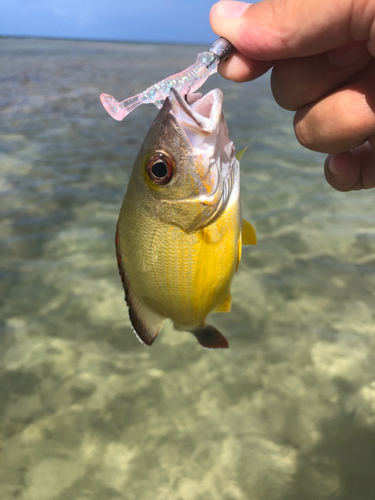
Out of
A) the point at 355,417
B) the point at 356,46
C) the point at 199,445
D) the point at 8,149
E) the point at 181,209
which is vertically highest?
the point at 356,46

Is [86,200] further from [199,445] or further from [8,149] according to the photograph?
[199,445]

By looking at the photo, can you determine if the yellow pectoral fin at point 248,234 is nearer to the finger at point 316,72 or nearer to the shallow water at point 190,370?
the finger at point 316,72

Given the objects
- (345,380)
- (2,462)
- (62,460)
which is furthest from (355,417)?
(2,462)

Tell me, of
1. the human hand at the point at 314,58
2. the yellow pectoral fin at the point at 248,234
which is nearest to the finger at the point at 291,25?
the human hand at the point at 314,58

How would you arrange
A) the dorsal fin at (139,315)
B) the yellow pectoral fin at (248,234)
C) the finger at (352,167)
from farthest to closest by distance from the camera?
the finger at (352,167) → the yellow pectoral fin at (248,234) → the dorsal fin at (139,315)

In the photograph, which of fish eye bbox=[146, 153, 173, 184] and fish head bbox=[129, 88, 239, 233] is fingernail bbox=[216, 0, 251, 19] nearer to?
fish head bbox=[129, 88, 239, 233]

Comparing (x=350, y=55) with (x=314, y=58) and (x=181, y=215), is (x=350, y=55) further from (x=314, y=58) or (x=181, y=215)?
(x=181, y=215)

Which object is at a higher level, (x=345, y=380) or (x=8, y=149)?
(x=345, y=380)
